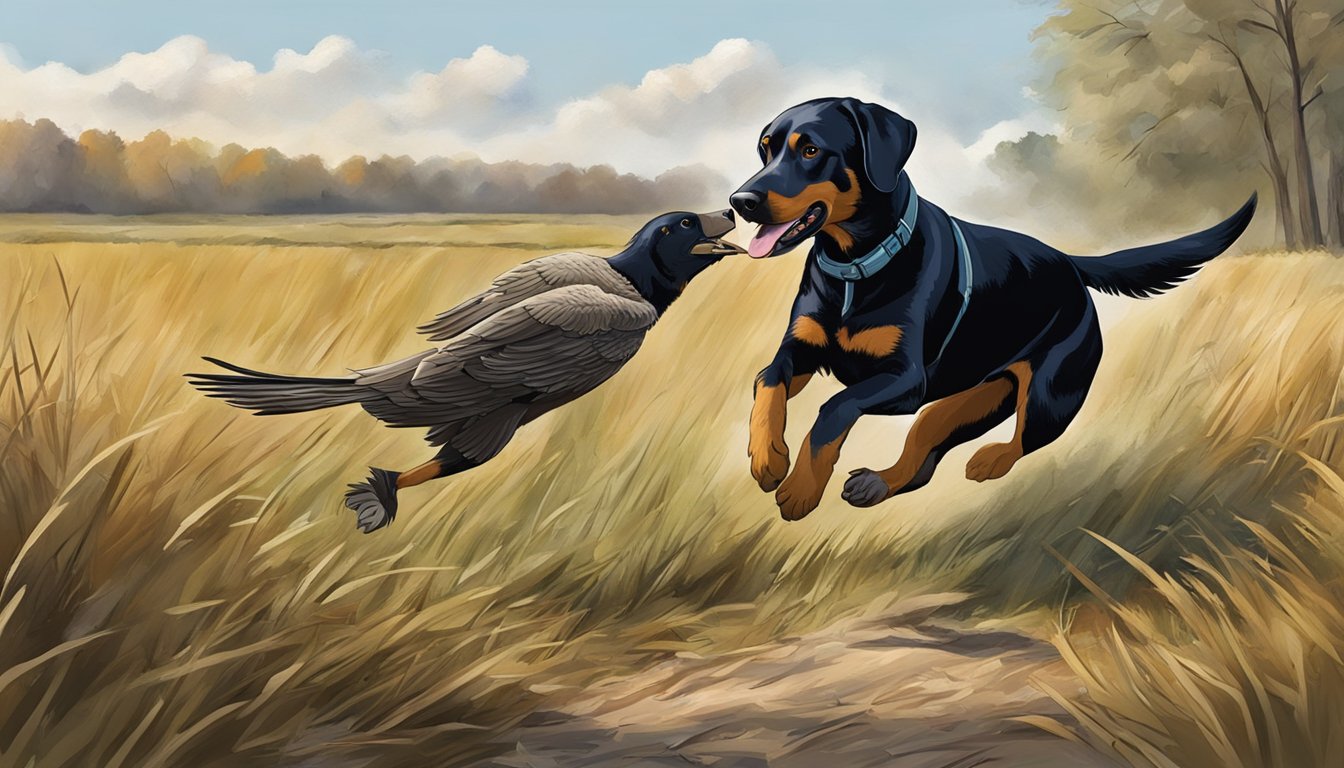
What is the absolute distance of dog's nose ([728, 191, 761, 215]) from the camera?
3.09 meters

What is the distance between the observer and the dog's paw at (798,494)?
340 cm

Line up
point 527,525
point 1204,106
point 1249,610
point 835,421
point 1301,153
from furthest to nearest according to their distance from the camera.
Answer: point 1204,106 → point 1301,153 → point 527,525 → point 835,421 → point 1249,610

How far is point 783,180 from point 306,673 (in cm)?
181

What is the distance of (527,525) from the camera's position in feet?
12.7

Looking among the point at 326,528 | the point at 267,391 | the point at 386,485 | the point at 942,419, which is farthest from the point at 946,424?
the point at 267,391

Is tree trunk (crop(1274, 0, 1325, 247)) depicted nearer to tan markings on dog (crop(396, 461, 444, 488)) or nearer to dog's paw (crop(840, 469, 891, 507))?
dog's paw (crop(840, 469, 891, 507))

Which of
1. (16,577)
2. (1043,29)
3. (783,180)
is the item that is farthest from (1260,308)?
(16,577)

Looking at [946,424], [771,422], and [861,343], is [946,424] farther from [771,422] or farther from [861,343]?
[771,422]

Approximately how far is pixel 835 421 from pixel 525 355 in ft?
3.07

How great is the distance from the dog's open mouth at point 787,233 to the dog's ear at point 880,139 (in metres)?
0.19

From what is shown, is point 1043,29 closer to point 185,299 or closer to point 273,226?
point 273,226

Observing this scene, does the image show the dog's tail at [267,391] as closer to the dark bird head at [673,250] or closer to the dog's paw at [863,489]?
the dark bird head at [673,250]

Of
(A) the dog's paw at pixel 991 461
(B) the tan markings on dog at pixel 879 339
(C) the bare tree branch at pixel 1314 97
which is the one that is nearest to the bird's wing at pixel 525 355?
(B) the tan markings on dog at pixel 879 339

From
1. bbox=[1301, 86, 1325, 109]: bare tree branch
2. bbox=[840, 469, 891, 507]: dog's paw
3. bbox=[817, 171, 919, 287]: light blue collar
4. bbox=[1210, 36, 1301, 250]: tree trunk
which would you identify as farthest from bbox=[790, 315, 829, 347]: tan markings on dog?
bbox=[1301, 86, 1325, 109]: bare tree branch
